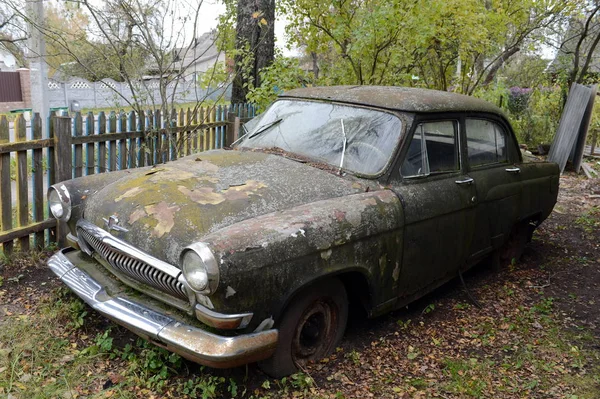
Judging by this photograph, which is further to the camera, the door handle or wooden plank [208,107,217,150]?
wooden plank [208,107,217,150]

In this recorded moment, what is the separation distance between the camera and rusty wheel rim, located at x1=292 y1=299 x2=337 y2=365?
10.8 feet

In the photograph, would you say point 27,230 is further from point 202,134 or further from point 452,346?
point 452,346

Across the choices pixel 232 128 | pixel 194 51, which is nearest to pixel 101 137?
pixel 194 51

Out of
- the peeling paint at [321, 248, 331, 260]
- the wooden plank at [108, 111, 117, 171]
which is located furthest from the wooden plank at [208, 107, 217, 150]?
the peeling paint at [321, 248, 331, 260]

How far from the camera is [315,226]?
3094 mm

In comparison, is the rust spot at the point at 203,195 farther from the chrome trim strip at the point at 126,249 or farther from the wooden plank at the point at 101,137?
the wooden plank at the point at 101,137

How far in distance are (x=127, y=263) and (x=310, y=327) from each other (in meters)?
1.19

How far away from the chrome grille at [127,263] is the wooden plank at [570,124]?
10.2 m

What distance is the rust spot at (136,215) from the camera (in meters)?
3.23

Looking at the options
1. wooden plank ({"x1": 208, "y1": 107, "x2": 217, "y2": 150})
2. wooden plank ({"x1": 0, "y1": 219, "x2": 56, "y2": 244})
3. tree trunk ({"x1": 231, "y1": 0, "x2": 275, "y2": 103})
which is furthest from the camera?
tree trunk ({"x1": 231, "y1": 0, "x2": 275, "y2": 103})

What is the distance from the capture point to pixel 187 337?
2779 mm

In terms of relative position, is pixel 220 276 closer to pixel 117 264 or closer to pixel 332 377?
pixel 117 264

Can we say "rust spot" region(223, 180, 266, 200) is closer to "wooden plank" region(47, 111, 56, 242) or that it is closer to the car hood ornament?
the car hood ornament

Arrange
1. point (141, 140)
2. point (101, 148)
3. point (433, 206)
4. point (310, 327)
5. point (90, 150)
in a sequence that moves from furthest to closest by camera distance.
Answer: point (141, 140) → point (101, 148) → point (90, 150) → point (433, 206) → point (310, 327)
